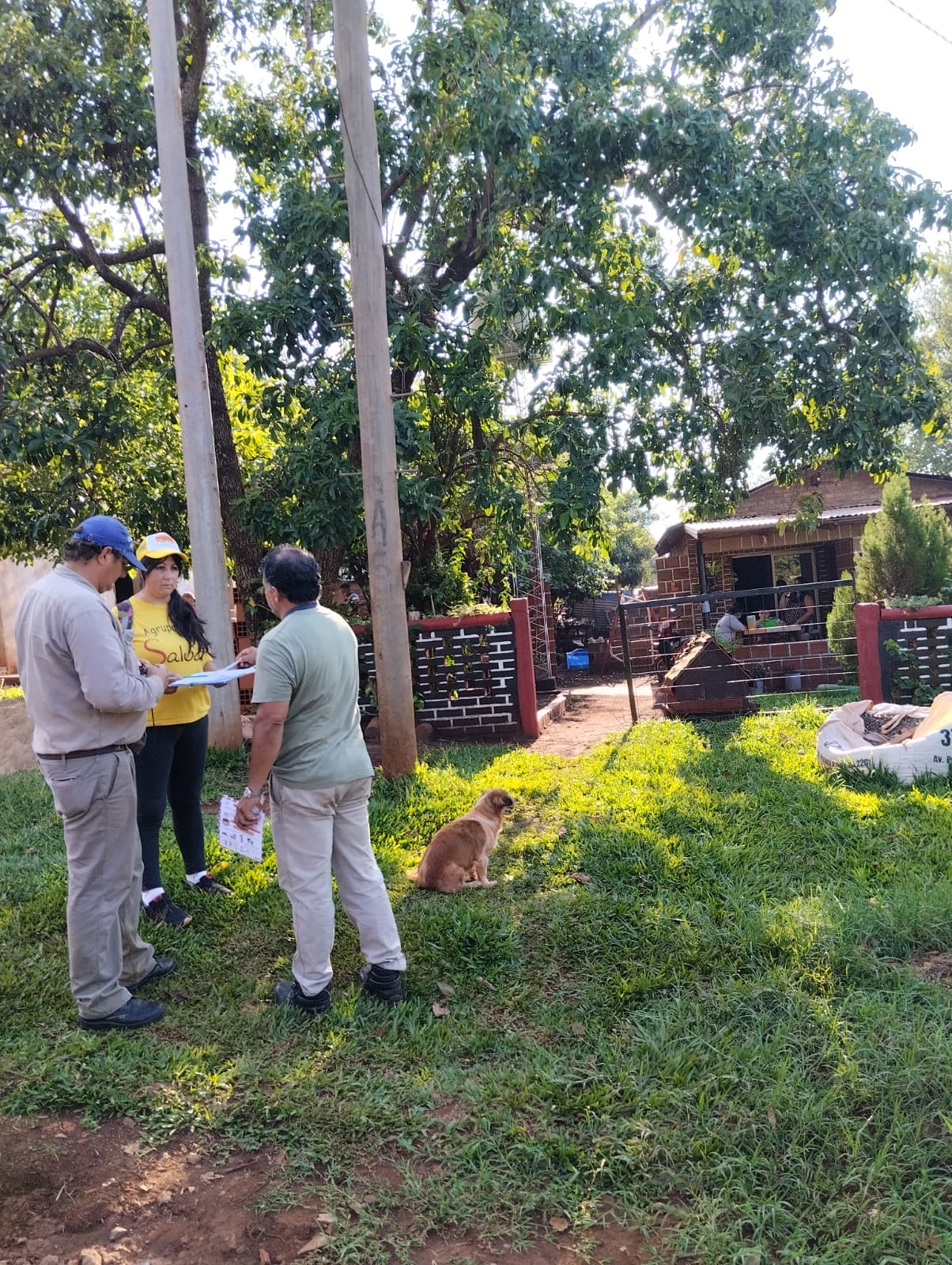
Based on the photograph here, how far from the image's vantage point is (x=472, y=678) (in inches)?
355

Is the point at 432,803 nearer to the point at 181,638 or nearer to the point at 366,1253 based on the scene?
the point at 181,638

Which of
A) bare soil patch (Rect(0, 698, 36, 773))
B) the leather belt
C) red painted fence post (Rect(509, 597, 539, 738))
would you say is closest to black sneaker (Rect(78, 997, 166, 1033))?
the leather belt

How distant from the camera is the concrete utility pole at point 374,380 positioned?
6.33 meters

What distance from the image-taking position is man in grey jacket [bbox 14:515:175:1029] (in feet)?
10.8

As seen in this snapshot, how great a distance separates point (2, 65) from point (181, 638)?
6.74 meters

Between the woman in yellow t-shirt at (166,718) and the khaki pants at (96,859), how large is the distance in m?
0.75

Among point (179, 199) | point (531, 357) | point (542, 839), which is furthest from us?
point (531, 357)

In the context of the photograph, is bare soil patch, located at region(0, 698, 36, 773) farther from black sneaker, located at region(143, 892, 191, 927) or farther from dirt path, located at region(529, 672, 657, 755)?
dirt path, located at region(529, 672, 657, 755)

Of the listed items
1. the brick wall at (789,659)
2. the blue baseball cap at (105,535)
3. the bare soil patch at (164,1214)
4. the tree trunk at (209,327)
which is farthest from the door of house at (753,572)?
the bare soil patch at (164,1214)

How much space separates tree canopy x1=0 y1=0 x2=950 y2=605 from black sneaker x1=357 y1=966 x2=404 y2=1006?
4.81 m

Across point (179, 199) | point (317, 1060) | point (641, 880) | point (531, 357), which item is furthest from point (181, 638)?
point (531, 357)

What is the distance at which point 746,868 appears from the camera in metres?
4.74

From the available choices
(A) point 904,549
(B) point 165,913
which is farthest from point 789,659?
(B) point 165,913

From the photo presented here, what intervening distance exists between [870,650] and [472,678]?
144 inches
